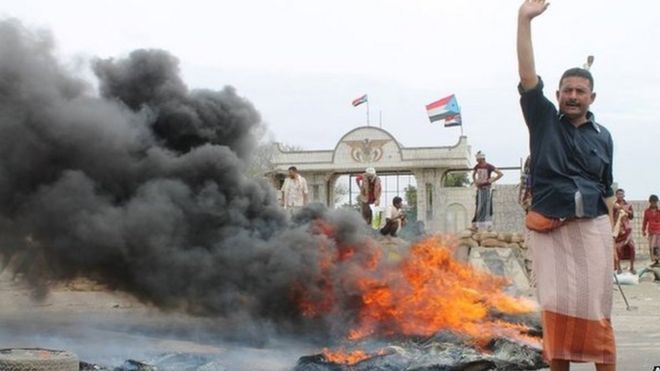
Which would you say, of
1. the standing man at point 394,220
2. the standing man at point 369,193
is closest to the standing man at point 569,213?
the standing man at point 394,220

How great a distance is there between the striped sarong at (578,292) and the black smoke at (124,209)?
13.1ft

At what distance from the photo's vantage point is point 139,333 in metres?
8.31

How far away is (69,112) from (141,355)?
8.40 feet

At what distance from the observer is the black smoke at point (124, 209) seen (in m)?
7.60

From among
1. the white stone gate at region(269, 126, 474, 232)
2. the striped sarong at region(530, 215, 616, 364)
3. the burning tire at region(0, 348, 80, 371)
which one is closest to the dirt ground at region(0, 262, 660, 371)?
the burning tire at region(0, 348, 80, 371)

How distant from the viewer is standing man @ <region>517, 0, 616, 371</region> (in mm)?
3596

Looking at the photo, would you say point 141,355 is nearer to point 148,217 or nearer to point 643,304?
point 148,217

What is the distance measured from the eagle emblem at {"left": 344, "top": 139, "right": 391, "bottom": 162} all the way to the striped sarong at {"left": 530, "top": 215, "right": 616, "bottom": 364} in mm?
31062

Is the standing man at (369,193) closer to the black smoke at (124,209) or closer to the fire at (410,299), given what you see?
the black smoke at (124,209)

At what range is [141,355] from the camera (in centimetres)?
675

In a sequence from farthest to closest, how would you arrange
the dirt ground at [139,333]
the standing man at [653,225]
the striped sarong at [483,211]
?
the standing man at [653,225] < the striped sarong at [483,211] < the dirt ground at [139,333]

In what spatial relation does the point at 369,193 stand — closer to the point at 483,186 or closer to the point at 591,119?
the point at 483,186

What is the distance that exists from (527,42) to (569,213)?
799 mm

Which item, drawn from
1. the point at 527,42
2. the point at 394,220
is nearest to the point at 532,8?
the point at 527,42
